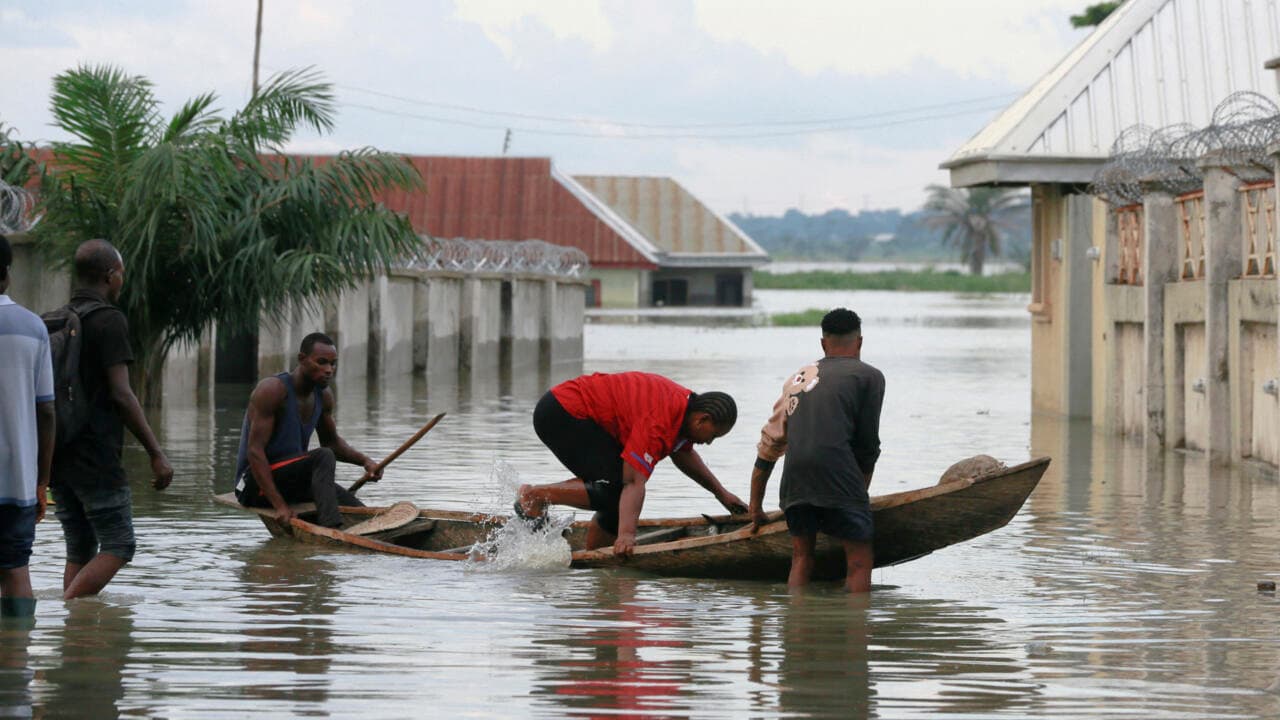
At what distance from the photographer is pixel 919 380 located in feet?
112

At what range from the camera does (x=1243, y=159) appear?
57.1 feet

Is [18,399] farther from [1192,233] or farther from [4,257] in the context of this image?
[1192,233]

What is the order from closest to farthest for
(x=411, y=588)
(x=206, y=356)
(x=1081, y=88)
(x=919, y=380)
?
(x=411, y=588)
(x=1081, y=88)
(x=206, y=356)
(x=919, y=380)

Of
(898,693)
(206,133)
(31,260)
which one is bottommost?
(898,693)

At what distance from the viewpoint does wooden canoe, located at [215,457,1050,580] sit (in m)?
10.2

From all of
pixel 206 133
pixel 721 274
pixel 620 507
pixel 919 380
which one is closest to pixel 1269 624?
pixel 620 507

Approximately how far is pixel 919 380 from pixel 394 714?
27.5 metres

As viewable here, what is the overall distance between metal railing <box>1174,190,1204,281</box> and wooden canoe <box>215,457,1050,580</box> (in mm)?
9317

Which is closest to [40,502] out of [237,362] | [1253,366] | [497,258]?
[1253,366]

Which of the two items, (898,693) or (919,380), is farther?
(919,380)

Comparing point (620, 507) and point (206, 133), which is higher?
point (206, 133)

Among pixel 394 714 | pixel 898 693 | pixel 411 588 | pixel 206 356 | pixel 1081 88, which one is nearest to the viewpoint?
pixel 394 714

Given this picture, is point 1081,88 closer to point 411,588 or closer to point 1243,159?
point 1243,159

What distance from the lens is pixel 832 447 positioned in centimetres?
1003
